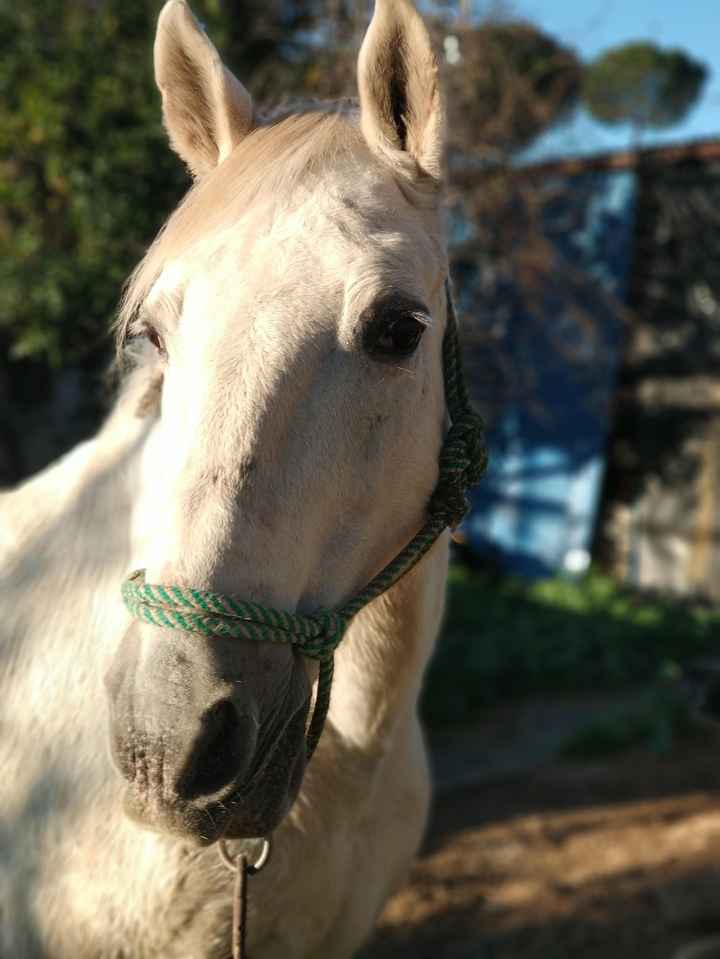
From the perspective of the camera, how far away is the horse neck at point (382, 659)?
1612mm

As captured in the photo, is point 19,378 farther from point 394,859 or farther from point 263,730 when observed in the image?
point 263,730

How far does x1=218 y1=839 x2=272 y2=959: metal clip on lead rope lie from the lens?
147 centimetres

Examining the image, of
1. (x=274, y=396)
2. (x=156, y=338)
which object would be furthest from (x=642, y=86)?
(x=274, y=396)

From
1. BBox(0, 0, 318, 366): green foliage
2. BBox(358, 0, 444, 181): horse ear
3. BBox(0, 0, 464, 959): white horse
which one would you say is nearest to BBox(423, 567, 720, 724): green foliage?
BBox(0, 0, 318, 366): green foliage

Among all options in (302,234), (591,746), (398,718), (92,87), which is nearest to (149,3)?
(92,87)

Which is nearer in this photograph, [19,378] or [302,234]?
[302,234]

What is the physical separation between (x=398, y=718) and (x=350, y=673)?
15 cm

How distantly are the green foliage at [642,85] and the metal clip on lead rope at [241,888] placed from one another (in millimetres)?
7297

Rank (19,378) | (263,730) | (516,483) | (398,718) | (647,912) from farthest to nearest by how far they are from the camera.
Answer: (516,483) < (19,378) < (647,912) < (398,718) < (263,730)

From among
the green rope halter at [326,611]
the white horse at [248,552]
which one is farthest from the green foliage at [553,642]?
the green rope halter at [326,611]

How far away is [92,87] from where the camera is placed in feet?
16.1

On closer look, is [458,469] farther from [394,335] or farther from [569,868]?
[569,868]

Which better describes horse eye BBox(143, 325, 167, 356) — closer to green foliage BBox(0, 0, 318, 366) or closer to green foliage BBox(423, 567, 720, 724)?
green foliage BBox(0, 0, 318, 366)

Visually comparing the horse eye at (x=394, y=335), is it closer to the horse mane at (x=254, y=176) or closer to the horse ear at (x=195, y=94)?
the horse mane at (x=254, y=176)
